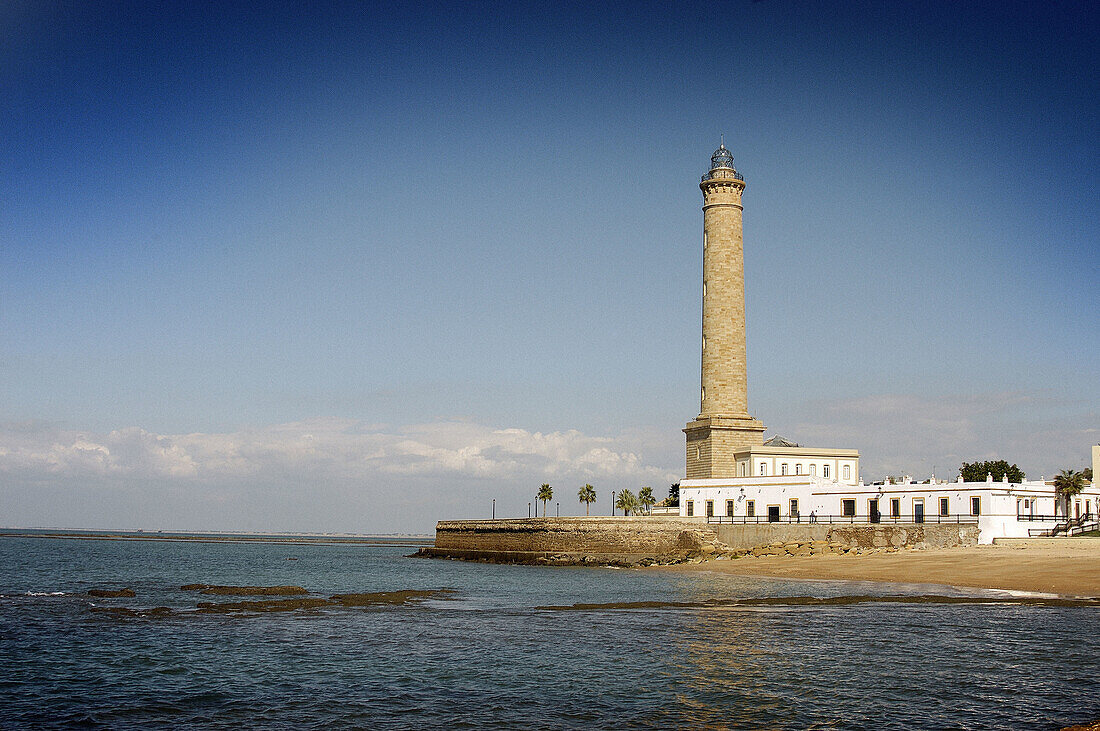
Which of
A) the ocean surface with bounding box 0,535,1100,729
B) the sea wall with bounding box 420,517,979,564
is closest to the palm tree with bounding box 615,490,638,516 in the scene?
the sea wall with bounding box 420,517,979,564

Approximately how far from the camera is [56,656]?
23672mm

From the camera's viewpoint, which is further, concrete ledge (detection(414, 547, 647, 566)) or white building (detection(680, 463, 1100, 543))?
concrete ledge (detection(414, 547, 647, 566))

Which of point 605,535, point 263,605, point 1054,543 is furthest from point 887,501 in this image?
point 263,605

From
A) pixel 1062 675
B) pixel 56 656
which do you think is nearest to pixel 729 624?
pixel 1062 675

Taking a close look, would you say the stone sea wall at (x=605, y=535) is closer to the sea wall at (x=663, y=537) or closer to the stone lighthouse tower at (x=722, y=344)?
the sea wall at (x=663, y=537)

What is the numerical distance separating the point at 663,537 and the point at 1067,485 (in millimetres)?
24490

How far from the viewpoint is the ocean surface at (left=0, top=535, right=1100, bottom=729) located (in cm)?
1698

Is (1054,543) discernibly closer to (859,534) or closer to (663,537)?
(859,534)

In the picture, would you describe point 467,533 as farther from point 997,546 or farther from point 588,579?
point 997,546

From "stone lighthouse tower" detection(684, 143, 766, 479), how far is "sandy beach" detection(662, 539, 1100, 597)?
513 inches

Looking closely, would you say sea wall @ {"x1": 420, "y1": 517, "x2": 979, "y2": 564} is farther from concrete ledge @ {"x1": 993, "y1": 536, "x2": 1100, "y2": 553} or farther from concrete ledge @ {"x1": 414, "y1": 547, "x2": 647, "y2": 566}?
concrete ledge @ {"x1": 993, "y1": 536, "x2": 1100, "y2": 553}

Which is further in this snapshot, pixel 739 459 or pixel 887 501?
pixel 739 459

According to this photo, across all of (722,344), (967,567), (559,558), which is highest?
(722,344)

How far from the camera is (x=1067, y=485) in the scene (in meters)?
54.9
